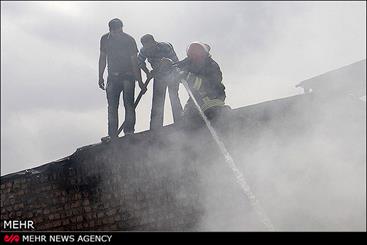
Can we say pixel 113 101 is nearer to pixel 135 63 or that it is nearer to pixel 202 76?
pixel 135 63

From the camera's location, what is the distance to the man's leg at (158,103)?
262 inches

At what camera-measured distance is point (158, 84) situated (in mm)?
6680

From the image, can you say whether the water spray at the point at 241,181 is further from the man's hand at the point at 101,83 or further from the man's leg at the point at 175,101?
the man's hand at the point at 101,83

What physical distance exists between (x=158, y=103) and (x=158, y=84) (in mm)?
292

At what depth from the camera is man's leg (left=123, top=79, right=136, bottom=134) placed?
629cm

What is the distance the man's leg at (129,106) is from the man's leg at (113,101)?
13 cm

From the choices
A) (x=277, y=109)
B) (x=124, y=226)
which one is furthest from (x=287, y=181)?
(x=124, y=226)

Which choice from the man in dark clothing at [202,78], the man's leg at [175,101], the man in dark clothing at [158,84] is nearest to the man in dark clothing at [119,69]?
the man in dark clothing at [158,84]

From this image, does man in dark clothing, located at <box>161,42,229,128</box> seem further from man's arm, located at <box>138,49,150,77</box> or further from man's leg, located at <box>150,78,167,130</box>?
man's arm, located at <box>138,49,150,77</box>

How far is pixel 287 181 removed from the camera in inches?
208
